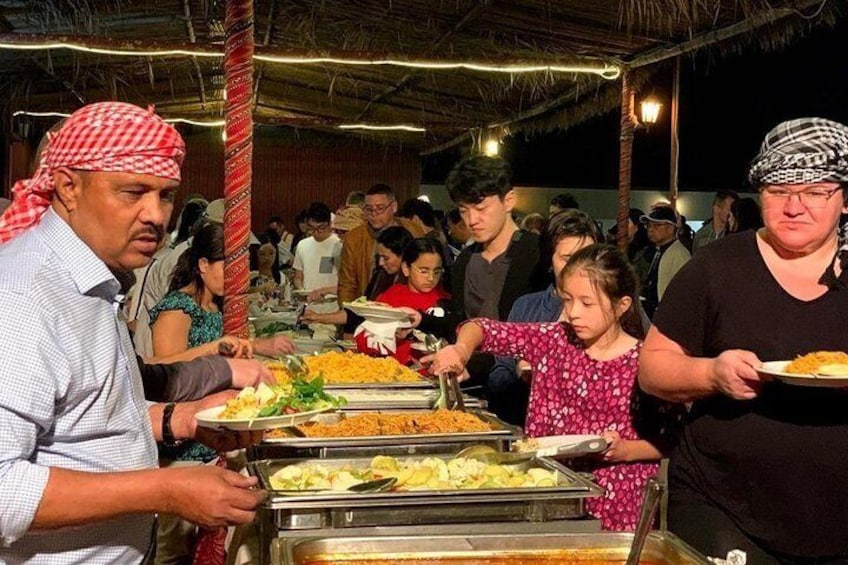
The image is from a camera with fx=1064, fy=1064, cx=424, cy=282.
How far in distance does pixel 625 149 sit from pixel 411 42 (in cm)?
153

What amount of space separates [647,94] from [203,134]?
30.4 feet

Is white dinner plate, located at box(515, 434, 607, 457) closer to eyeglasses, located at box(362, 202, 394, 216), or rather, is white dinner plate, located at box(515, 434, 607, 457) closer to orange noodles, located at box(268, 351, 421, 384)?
orange noodles, located at box(268, 351, 421, 384)

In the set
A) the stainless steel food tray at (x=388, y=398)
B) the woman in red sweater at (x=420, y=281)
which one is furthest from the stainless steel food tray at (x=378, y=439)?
the woman in red sweater at (x=420, y=281)

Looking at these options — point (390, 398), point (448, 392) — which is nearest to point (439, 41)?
point (390, 398)

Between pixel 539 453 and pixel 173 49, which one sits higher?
pixel 173 49

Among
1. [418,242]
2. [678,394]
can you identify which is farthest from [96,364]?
[418,242]

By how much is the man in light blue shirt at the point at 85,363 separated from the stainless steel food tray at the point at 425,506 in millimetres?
447

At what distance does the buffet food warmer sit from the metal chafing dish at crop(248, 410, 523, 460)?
41 centimetres

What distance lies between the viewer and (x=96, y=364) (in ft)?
5.24

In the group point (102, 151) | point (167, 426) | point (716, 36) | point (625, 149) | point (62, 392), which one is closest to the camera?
point (62, 392)

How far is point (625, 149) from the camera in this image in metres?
6.83

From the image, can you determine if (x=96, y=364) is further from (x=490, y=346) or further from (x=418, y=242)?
(x=418, y=242)

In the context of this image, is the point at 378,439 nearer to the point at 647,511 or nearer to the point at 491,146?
the point at 647,511

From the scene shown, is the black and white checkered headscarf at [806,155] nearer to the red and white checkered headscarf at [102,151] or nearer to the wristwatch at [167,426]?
the red and white checkered headscarf at [102,151]
